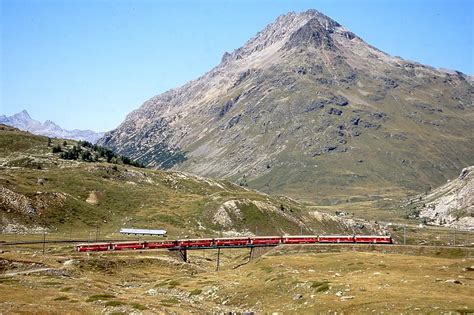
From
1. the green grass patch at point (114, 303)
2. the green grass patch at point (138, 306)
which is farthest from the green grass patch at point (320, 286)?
the green grass patch at point (114, 303)

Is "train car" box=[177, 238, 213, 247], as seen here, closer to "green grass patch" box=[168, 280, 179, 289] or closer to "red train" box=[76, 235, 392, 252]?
"red train" box=[76, 235, 392, 252]

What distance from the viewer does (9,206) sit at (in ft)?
618

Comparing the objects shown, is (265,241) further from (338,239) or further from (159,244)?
(159,244)

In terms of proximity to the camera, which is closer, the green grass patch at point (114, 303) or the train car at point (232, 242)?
the green grass patch at point (114, 303)

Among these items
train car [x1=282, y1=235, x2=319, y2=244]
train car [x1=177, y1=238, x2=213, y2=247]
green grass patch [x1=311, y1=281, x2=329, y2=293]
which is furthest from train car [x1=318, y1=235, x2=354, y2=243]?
green grass patch [x1=311, y1=281, x2=329, y2=293]

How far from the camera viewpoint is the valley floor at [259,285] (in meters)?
57.6

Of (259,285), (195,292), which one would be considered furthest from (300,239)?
(259,285)

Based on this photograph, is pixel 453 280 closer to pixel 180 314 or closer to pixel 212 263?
pixel 180 314

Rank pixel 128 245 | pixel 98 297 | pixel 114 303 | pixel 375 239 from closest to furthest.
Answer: pixel 114 303, pixel 98 297, pixel 128 245, pixel 375 239

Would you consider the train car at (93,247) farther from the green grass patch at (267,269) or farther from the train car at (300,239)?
the train car at (300,239)

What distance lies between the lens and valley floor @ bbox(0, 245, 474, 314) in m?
57.6

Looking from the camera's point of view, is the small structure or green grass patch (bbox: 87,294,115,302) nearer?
green grass patch (bbox: 87,294,115,302)

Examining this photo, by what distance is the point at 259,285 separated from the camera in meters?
79.6

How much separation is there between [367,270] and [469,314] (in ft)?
128
